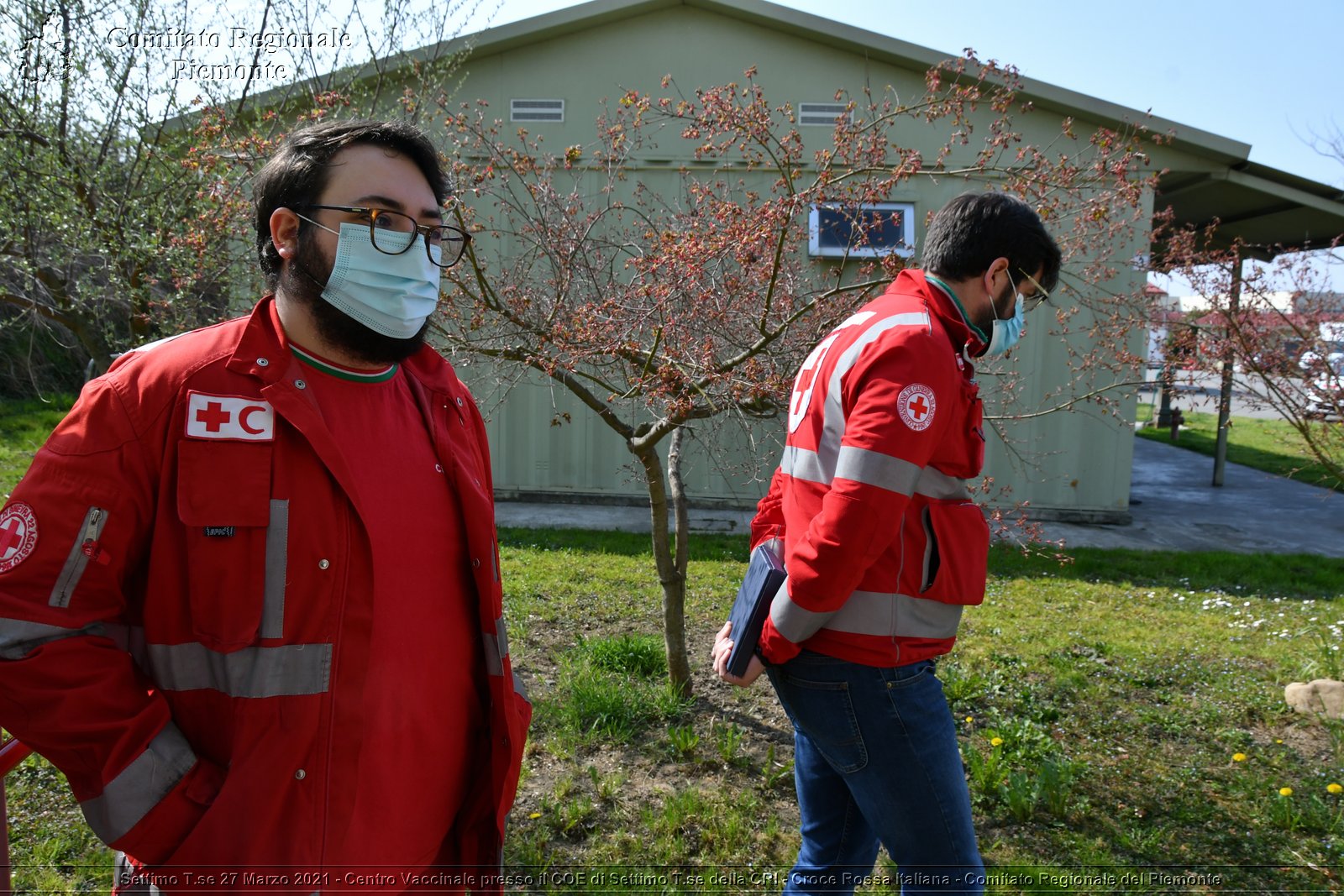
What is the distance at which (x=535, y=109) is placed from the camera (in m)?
9.40

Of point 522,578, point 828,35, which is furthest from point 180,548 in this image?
point 828,35

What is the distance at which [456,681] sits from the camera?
1.78m

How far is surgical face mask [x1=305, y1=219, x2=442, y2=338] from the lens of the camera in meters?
1.74

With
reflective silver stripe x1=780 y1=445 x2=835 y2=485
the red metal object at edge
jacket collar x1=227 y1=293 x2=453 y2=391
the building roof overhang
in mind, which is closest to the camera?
jacket collar x1=227 y1=293 x2=453 y2=391

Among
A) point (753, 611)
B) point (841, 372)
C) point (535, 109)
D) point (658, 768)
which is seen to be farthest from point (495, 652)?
point (535, 109)

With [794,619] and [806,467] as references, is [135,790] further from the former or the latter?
[806,467]

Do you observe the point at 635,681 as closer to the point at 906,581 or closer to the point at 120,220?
the point at 906,581

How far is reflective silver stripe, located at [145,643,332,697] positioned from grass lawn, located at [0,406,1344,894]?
6.11ft

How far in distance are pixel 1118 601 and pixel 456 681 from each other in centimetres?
653

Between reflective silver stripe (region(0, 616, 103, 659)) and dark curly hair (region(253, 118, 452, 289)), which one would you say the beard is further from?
reflective silver stripe (region(0, 616, 103, 659))

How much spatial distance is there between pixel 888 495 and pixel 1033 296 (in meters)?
0.94

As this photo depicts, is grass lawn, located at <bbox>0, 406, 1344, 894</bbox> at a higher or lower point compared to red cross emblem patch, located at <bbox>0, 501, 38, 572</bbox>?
lower

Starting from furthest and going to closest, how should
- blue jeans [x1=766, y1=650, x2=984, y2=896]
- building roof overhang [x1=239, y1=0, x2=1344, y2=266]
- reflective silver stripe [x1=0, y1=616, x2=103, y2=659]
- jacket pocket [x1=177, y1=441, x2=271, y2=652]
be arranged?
building roof overhang [x1=239, y1=0, x2=1344, y2=266] → blue jeans [x1=766, y1=650, x2=984, y2=896] → jacket pocket [x1=177, y1=441, x2=271, y2=652] → reflective silver stripe [x1=0, y1=616, x2=103, y2=659]

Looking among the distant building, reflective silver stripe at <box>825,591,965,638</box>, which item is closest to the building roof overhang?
the distant building
